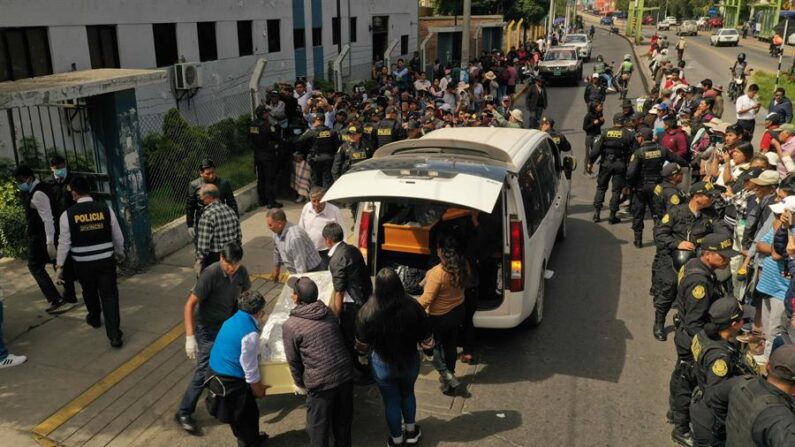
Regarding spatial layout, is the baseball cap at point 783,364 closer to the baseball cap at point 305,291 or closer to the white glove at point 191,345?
the baseball cap at point 305,291

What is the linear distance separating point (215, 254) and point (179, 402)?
157cm

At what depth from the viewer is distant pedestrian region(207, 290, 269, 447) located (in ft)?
14.8

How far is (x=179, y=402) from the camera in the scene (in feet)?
18.6

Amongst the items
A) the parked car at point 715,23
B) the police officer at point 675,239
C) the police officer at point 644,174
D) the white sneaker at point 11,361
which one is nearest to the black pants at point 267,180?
the white sneaker at point 11,361

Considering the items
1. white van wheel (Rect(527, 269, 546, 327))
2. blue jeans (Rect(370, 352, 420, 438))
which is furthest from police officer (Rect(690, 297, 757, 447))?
white van wheel (Rect(527, 269, 546, 327))

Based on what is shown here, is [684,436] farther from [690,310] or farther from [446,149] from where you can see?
[446,149]

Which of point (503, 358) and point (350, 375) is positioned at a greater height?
point (350, 375)

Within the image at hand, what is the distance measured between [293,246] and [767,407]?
4196 millimetres

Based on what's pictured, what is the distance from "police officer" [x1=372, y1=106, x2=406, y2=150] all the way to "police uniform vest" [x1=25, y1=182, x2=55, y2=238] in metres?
5.55

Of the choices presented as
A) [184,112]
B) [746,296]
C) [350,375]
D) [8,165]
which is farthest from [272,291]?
[184,112]

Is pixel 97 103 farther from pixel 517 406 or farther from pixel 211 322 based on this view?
pixel 517 406

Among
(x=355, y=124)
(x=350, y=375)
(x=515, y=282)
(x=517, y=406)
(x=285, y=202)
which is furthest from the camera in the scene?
(x=285, y=202)

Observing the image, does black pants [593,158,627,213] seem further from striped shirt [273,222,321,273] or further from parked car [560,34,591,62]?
parked car [560,34,591,62]

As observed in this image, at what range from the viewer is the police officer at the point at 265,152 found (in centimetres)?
1077
